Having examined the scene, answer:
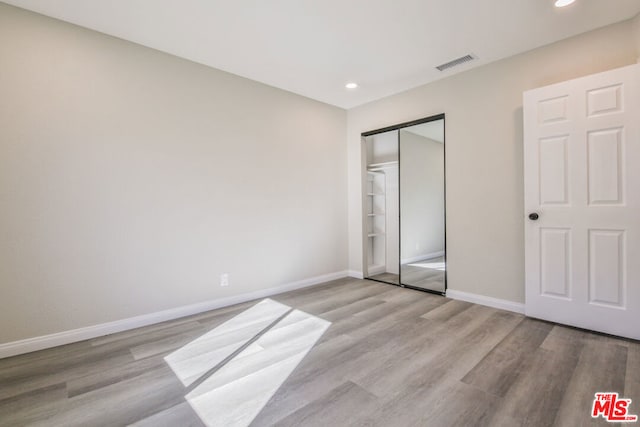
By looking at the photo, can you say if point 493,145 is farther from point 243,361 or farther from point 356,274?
point 243,361

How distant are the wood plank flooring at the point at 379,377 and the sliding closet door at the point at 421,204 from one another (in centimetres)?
183

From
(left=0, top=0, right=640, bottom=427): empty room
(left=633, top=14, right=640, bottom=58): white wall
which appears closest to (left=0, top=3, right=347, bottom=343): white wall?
(left=0, top=0, right=640, bottom=427): empty room

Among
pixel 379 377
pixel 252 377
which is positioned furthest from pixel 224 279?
pixel 379 377

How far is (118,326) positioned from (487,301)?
3.63m

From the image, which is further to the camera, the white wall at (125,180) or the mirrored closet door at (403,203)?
the mirrored closet door at (403,203)

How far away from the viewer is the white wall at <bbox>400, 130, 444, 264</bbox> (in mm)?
4594

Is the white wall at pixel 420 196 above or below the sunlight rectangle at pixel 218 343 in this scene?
above

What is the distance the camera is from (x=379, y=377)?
186cm

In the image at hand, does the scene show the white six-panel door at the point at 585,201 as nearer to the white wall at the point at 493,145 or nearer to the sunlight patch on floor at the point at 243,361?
the white wall at the point at 493,145

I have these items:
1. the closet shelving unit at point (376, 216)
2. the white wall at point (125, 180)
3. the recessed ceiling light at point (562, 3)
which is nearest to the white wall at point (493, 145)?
the recessed ceiling light at point (562, 3)

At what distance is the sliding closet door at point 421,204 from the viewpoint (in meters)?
4.46

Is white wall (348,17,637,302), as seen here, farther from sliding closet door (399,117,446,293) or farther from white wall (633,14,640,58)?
sliding closet door (399,117,446,293)

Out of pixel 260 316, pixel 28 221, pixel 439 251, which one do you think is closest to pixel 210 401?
pixel 260 316

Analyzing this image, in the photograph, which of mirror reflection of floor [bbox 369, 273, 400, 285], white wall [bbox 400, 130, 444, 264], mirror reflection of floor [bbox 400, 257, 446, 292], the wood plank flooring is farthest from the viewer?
white wall [bbox 400, 130, 444, 264]
